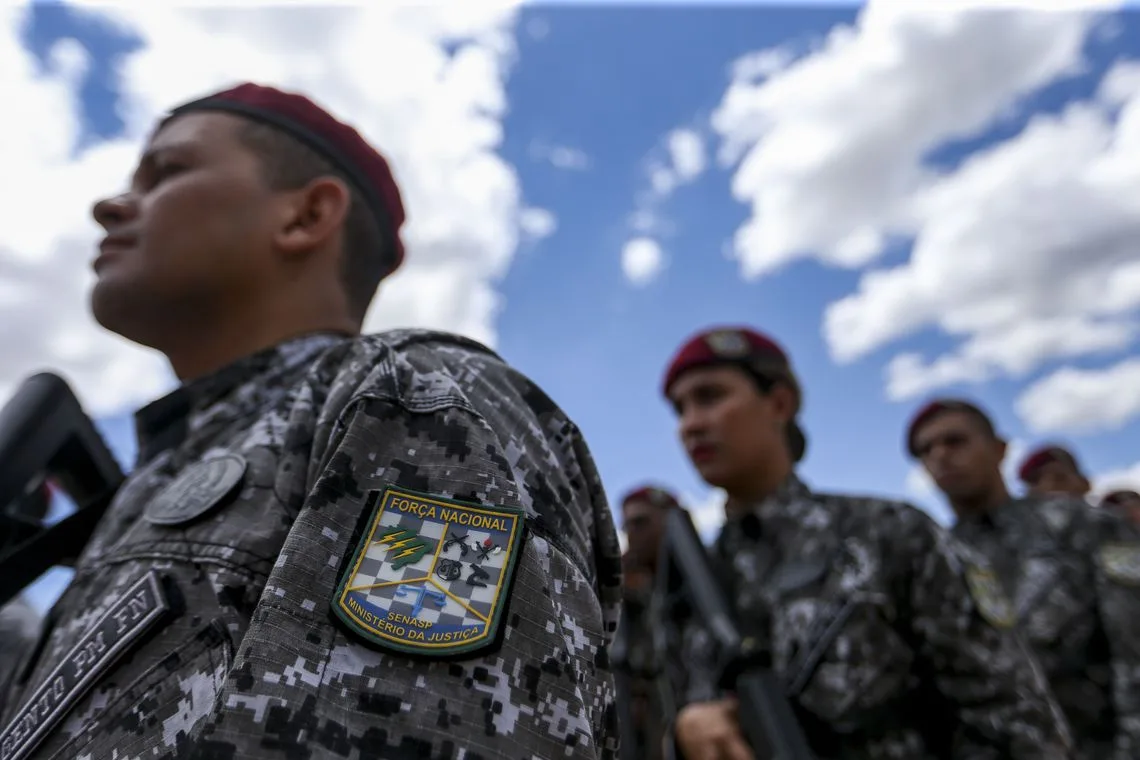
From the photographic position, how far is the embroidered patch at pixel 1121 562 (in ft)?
13.4

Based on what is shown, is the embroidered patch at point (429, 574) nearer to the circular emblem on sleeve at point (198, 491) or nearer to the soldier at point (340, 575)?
the soldier at point (340, 575)

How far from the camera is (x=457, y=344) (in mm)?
1184

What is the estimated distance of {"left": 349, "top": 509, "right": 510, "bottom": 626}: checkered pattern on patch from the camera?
0.73 m

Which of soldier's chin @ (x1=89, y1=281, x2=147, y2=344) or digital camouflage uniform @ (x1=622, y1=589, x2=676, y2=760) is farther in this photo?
digital camouflage uniform @ (x1=622, y1=589, x2=676, y2=760)

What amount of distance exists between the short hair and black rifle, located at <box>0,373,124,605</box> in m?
0.74

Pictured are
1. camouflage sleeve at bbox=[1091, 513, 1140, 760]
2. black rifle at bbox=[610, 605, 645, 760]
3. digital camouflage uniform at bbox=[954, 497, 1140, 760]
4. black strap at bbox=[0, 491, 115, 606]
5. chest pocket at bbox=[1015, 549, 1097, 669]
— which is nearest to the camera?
black strap at bbox=[0, 491, 115, 606]

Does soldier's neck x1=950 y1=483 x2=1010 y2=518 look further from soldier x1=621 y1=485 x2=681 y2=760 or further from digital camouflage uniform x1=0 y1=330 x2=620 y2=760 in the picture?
digital camouflage uniform x1=0 y1=330 x2=620 y2=760

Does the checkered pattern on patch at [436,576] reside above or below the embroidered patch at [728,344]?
below

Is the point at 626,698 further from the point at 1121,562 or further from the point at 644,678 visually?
the point at 1121,562

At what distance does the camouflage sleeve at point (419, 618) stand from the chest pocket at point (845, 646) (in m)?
1.87

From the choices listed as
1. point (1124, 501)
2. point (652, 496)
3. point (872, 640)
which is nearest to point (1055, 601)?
point (872, 640)

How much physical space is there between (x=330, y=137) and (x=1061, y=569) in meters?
4.92

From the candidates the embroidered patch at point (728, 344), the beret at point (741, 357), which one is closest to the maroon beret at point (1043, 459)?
the beret at point (741, 357)

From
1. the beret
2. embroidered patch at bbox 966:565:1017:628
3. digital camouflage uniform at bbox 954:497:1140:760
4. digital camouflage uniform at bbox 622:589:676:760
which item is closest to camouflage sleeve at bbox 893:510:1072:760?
embroidered patch at bbox 966:565:1017:628
